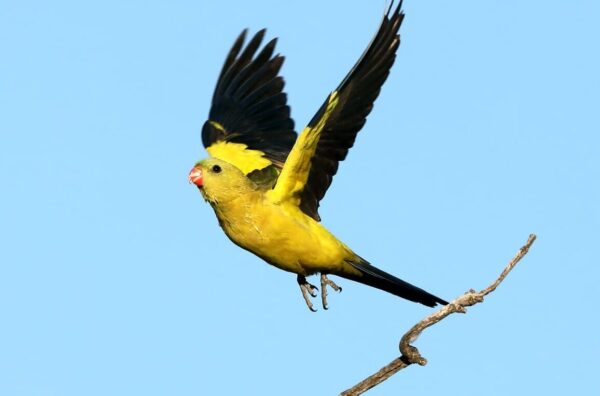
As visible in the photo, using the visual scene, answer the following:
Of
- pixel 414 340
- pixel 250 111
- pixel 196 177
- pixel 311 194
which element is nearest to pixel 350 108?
pixel 311 194

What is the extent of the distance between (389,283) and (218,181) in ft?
5.37

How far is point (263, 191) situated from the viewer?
813cm

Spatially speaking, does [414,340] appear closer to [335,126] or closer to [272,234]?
[272,234]

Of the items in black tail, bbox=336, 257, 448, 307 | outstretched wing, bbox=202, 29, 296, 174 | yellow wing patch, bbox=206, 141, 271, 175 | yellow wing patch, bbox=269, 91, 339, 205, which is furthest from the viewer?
outstretched wing, bbox=202, 29, 296, 174

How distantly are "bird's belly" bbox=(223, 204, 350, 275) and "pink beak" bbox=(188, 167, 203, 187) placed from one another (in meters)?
0.40

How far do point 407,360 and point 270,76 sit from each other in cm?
429

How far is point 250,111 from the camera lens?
10398 mm

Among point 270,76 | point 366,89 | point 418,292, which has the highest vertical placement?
point 270,76

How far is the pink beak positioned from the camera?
8047mm

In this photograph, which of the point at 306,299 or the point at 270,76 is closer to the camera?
the point at 306,299

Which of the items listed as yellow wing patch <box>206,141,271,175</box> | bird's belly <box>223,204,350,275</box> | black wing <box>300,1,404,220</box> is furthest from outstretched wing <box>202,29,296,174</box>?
bird's belly <box>223,204,350,275</box>

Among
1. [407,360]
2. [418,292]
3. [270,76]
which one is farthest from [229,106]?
[407,360]

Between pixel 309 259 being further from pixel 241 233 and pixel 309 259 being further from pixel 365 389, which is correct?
pixel 365 389

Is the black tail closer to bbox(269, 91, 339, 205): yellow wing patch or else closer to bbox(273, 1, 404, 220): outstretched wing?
bbox(273, 1, 404, 220): outstretched wing
